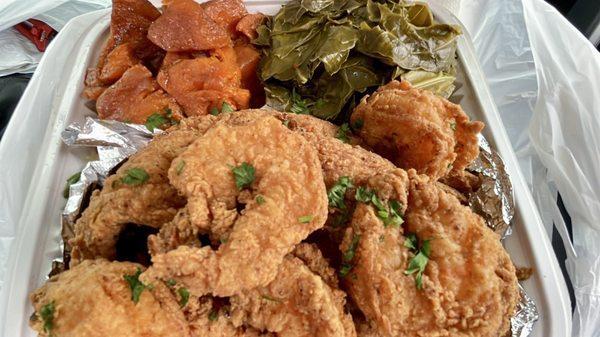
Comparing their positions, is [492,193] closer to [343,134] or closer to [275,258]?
[343,134]

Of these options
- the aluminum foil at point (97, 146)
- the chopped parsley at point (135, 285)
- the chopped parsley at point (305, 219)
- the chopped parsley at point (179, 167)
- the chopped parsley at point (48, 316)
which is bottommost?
the aluminum foil at point (97, 146)

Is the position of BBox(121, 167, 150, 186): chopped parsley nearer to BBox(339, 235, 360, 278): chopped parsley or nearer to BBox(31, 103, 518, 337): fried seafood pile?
BBox(31, 103, 518, 337): fried seafood pile

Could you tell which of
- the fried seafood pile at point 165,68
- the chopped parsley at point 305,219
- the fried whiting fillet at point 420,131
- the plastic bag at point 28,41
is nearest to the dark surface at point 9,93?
the plastic bag at point 28,41

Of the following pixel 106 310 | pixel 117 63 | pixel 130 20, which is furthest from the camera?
pixel 130 20

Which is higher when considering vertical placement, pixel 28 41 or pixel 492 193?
pixel 492 193

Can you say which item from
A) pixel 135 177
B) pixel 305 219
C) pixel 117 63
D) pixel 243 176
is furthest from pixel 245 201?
pixel 117 63

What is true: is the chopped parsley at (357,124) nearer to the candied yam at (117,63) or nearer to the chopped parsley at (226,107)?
the chopped parsley at (226,107)
